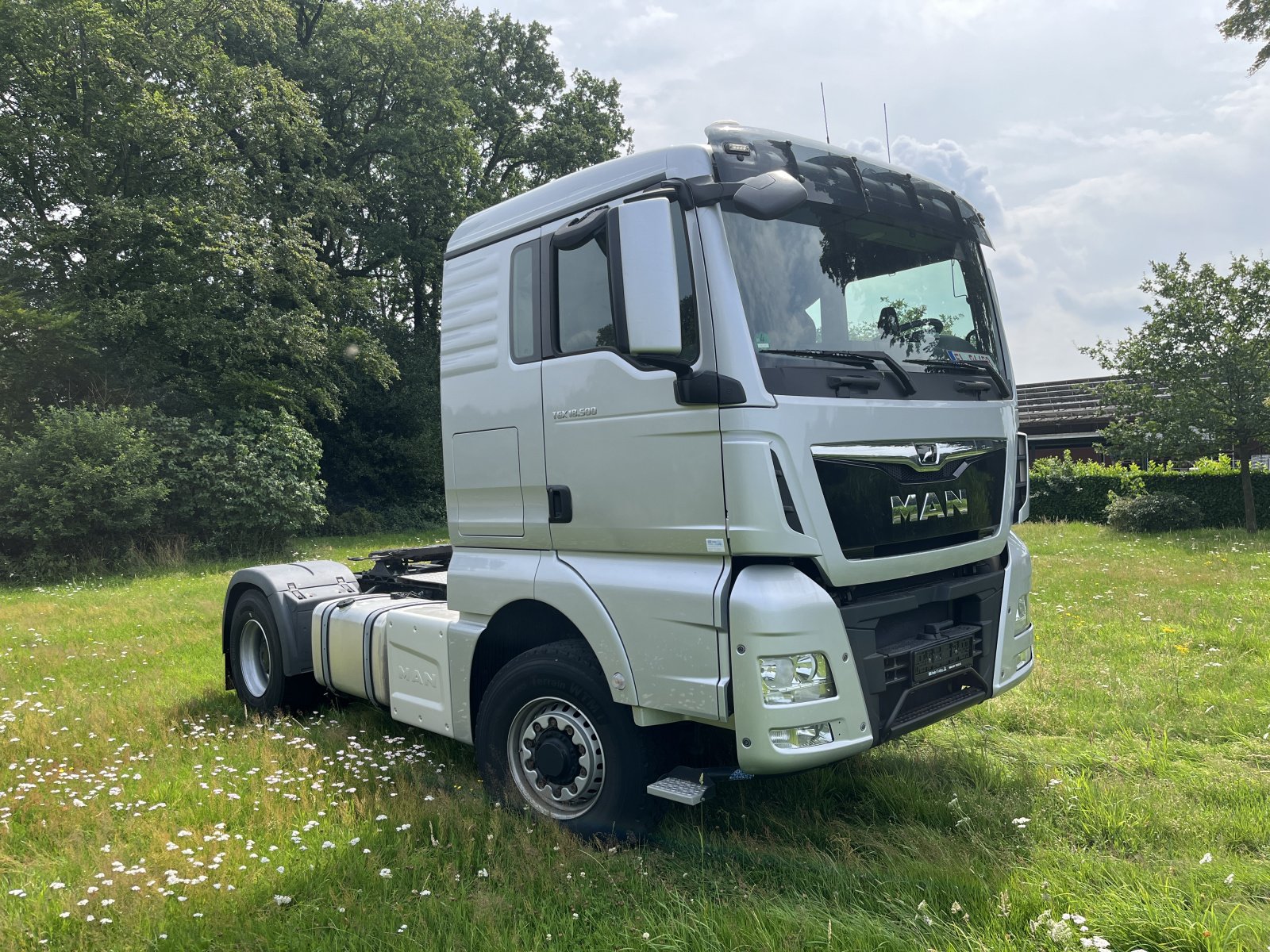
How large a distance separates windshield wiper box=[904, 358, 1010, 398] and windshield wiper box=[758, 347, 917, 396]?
0.18 m

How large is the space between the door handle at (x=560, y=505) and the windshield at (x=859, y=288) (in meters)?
1.14

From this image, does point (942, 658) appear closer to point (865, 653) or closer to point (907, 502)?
point (865, 653)

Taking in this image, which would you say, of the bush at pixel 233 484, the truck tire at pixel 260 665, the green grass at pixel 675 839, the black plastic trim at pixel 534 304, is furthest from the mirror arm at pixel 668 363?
the bush at pixel 233 484

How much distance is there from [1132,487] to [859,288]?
63.2ft

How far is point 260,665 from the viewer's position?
6.50m

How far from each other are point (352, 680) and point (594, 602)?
2374 millimetres

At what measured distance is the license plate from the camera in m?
3.68

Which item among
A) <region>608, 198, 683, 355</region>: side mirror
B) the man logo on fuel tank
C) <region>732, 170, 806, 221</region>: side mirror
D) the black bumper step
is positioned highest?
<region>732, 170, 806, 221</region>: side mirror

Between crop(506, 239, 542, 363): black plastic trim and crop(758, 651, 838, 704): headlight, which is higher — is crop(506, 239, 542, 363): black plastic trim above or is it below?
above

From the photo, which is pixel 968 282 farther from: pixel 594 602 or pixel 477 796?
pixel 477 796

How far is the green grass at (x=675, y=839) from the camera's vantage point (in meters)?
3.09

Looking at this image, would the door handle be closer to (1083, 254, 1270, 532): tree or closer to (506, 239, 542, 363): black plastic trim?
(506, 239, 542, 363): black plastic trim

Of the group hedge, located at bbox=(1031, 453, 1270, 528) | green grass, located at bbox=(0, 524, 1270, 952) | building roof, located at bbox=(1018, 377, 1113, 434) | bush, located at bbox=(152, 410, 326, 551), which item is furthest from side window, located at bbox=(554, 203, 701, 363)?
building roof, located at bbox=(1018, 377, 1113, 434)

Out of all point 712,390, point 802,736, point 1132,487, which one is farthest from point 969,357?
point 1132,487
